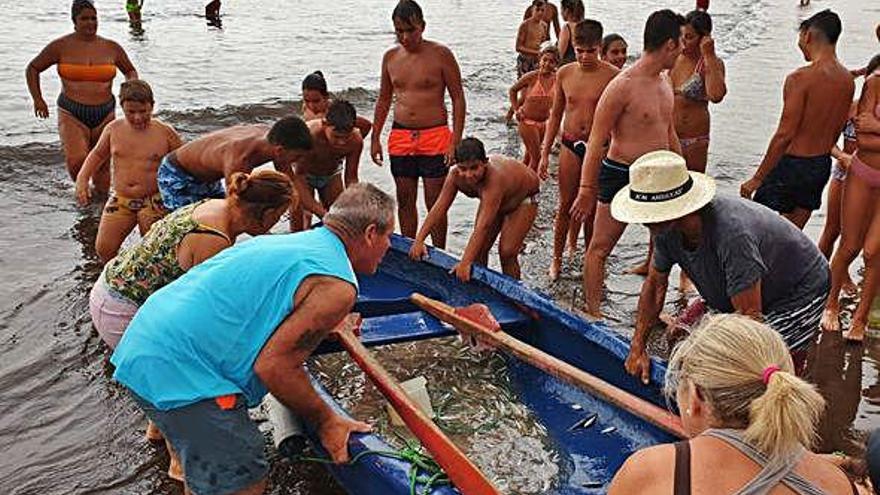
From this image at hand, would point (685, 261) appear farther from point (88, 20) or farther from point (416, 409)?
point (88, 20)

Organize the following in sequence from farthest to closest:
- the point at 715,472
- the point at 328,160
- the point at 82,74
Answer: the point at 82,74
the point at 328,160
the point at 715,472

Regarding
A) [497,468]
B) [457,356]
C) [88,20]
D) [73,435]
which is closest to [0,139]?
[88,20]

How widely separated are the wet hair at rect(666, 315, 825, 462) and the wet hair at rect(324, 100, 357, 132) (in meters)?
4.10

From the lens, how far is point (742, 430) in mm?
2041

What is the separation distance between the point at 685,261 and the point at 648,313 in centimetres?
44

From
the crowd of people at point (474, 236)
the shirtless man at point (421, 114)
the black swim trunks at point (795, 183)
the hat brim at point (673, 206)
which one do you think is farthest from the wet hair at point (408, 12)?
the hat brim at point (673, 206)

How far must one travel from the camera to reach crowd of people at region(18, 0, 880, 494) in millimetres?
2090

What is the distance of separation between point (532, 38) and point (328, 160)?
689 centimetres

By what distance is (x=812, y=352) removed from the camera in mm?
5527

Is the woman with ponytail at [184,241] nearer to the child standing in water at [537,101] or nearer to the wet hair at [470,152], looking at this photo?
the wet hair at [470,152]

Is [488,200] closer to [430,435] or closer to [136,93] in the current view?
[430,435]

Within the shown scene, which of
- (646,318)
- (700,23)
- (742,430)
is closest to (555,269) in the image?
(700,23)

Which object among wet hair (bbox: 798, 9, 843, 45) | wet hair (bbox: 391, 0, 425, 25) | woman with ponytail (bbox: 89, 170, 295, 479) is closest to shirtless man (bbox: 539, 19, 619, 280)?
wet hair (bbox: 391, 0, 425, 25)

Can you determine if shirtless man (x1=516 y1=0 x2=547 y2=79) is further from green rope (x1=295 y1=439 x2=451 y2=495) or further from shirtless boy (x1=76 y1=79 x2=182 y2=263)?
green rope (x1=295 y1=439 x2=451 y2=495)
